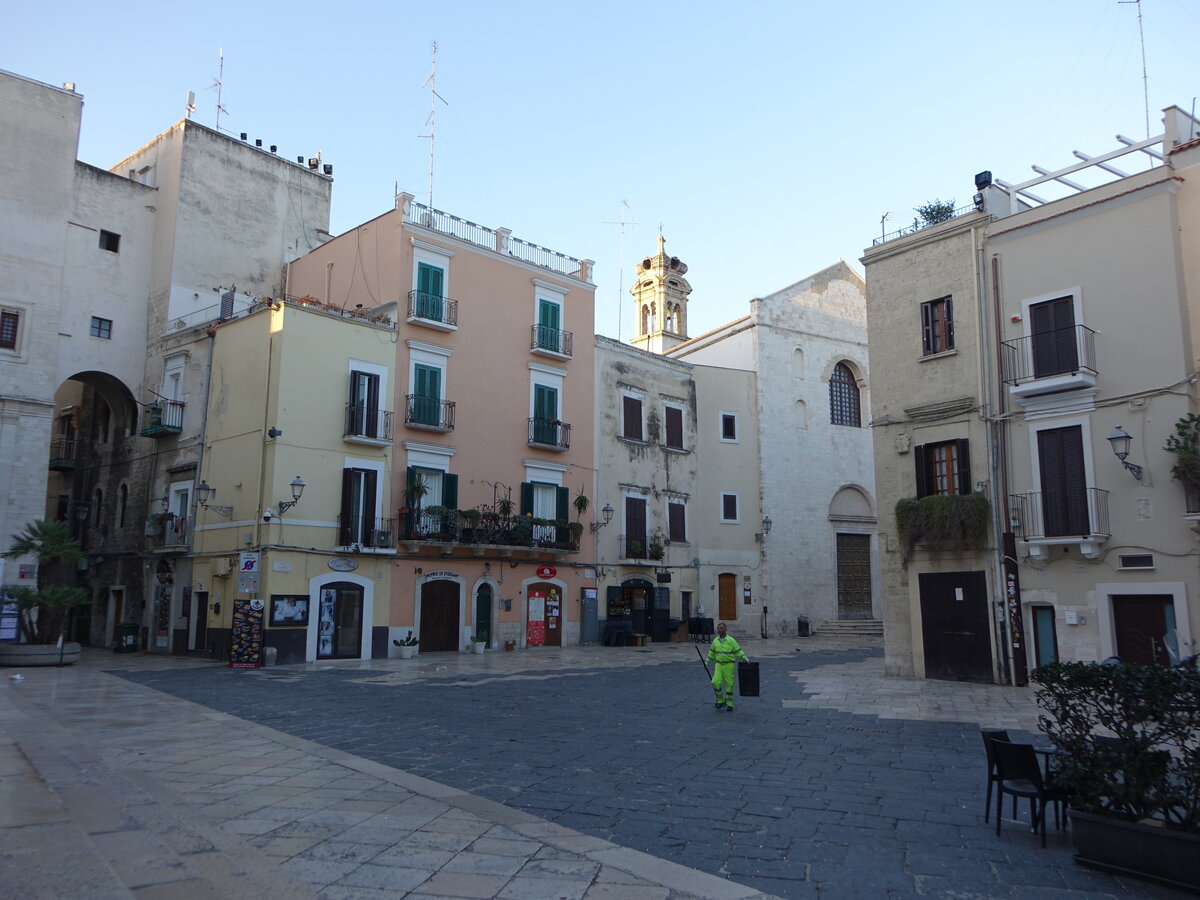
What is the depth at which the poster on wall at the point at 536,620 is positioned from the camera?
2884cm

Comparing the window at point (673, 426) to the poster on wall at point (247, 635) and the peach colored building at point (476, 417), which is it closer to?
the peach colored building at point (476, 417)

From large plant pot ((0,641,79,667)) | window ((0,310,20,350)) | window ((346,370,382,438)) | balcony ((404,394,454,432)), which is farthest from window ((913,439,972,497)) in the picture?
window ((0,310,20,350))

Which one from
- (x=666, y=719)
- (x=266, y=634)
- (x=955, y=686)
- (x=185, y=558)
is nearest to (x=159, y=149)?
(x=185, y=558)

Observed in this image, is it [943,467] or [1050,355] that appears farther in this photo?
[943,467]

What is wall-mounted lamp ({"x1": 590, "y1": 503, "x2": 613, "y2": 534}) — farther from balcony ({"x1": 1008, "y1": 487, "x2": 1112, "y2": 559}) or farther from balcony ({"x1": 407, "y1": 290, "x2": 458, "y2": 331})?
balcony ({"x1": 1008, "y1": 487, "x2": 1112, "y2": 559})

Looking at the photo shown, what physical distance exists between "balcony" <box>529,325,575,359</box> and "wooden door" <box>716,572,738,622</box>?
11.2 metres

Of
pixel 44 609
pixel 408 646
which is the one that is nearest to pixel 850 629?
pixel 408 646

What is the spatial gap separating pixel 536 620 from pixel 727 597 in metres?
9.42

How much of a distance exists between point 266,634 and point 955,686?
52.7ft

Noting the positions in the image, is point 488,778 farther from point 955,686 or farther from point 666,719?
point 955,686

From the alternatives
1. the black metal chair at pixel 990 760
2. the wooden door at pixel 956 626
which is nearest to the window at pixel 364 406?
the wooden door at pixel 956 626

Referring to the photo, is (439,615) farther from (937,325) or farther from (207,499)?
(937,325)

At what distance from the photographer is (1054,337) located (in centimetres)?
1706

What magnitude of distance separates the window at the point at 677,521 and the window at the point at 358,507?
12640mm
